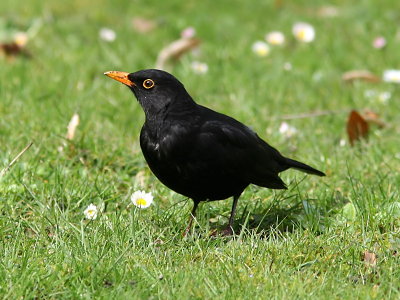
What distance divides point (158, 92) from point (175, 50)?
11.0 ft

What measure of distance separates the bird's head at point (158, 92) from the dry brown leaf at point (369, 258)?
4.35 ft

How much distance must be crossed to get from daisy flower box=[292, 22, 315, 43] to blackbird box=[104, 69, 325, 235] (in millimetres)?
3983

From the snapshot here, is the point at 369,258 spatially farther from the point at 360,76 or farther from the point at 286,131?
the point at 360,76

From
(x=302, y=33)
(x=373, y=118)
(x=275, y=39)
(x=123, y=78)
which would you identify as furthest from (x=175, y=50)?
(x=123, y=78)

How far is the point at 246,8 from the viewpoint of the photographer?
31.9 feet

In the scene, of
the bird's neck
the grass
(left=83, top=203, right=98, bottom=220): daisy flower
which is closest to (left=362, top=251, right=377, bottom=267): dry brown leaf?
the grass

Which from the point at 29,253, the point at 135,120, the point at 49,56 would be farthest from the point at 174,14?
the point at 29,253

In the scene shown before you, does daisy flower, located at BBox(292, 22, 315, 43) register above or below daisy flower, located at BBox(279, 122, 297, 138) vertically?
above

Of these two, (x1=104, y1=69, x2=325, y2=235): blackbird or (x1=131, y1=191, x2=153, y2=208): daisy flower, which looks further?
(x1=131, y1=191, x2=153, y2=208): daisy flower

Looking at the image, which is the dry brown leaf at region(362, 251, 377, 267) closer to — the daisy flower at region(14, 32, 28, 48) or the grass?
the grass

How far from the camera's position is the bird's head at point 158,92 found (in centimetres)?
443


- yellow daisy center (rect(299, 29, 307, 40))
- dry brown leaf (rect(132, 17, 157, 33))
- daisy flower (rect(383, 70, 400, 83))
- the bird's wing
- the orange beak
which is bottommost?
the bird's wing

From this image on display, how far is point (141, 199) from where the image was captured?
4504 mm

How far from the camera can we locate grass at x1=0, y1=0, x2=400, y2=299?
3.60 meters
